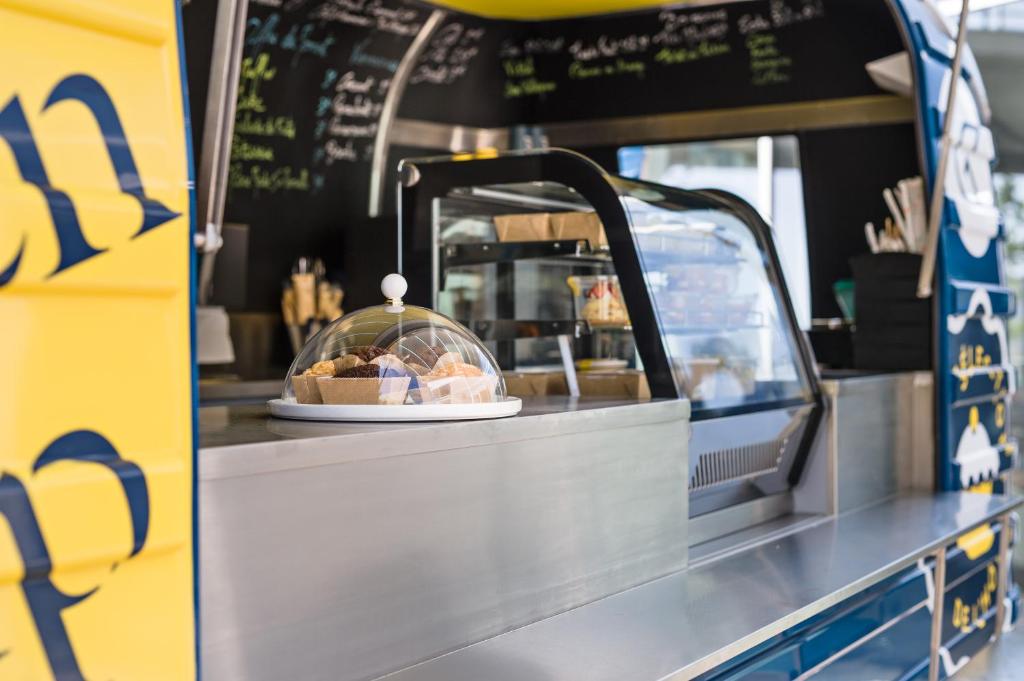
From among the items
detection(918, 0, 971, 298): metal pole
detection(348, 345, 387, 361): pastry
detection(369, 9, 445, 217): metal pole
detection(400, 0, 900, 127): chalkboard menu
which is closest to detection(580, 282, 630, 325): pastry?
detection(348, 345, 387, 361): pastry

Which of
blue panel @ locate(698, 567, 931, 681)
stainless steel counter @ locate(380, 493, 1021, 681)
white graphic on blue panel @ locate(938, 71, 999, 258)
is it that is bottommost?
blue panel @ locate(698, 567, 931, 681)

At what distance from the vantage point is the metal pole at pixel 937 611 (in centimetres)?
334

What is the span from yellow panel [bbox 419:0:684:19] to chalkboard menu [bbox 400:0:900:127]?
0.08 metres

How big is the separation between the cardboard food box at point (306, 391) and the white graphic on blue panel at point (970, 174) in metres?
3.05

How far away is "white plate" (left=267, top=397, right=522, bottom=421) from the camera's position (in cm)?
195

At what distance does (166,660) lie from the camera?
1383mm

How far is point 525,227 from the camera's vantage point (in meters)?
2.92

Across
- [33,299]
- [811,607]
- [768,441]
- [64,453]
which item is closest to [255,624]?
[64,453]

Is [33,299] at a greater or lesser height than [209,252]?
lesser

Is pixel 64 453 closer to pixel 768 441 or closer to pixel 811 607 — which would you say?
pixel 811 607

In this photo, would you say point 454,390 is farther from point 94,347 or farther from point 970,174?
point 970,174

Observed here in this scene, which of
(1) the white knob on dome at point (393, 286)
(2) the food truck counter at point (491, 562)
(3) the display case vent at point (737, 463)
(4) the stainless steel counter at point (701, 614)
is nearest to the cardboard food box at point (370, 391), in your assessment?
(2) the food truck counter at point (491, 562)

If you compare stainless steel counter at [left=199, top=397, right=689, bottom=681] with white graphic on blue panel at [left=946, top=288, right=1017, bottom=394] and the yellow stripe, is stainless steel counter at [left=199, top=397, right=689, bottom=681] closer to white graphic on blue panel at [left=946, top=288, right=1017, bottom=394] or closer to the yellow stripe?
the yellow stripe

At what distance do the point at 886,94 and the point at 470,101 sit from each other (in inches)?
82.5
